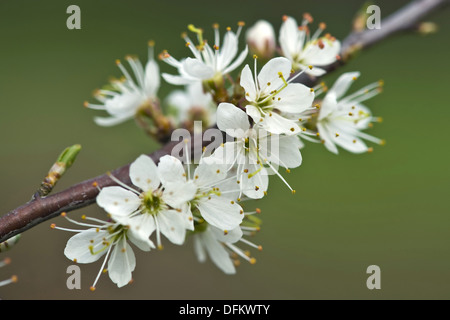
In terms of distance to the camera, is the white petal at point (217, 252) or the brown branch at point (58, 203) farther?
the white petal at point (217, 252)

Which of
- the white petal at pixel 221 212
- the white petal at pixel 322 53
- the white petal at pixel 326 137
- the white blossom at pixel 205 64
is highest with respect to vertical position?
the white petal at pixel 322 53

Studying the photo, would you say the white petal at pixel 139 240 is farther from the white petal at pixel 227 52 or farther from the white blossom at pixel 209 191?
the white petal at pixel 227 52

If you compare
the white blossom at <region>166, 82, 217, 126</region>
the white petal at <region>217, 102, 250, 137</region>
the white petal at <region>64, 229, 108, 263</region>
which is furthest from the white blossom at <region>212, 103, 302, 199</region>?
the white blossom at <region>166, 82, 217, 126</region>

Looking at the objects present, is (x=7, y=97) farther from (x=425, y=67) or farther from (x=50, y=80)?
(x=425, y=67)

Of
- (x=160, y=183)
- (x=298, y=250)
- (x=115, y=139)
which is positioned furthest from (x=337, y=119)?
(x=115, y=139)

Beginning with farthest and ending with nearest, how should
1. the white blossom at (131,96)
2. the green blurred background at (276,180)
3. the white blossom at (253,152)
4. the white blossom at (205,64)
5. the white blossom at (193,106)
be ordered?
1. the green blurred background at (276,180)
2. the white blossom at (193,106)
3. the white blossom at (131,96)
4. the white blossom at (205,64)
5. the white blossom at (253,152)

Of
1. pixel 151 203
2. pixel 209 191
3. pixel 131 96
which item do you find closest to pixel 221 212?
pixel 209 191

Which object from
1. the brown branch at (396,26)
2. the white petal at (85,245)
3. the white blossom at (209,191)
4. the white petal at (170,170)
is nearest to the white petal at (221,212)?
the white blossom at (209,191)
